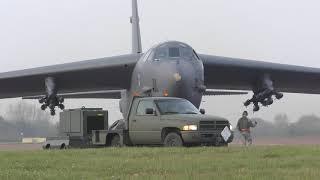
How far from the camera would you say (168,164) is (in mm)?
10945

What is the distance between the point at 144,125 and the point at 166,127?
904 millimetres

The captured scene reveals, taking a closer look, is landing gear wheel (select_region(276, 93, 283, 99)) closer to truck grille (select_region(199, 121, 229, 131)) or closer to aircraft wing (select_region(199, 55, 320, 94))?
aircraft wing (select_region(199, 55, 320, 94))

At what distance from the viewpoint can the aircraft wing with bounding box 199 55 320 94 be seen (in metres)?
31.4

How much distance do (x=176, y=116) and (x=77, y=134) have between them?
512 cm

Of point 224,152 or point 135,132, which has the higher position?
point 135,132

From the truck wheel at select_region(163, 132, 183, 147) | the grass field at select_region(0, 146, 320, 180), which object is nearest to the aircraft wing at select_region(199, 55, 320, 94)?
the truck wheel at select_region(163, 132, 183, 147)

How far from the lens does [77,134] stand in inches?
802

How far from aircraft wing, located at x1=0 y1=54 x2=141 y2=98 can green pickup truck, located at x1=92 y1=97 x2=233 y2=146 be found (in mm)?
10975

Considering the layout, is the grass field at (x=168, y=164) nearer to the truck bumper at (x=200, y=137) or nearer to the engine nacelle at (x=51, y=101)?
the truck bumper at (x=200, y=137)

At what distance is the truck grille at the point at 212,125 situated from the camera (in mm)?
16098

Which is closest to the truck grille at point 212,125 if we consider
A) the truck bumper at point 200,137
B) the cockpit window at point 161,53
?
the truck bumper at point 200,137

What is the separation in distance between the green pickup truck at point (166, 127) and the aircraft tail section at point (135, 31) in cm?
1756

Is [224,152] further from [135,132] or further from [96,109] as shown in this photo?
[96,109]

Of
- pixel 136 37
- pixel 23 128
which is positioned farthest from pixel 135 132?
pixel 23 128
